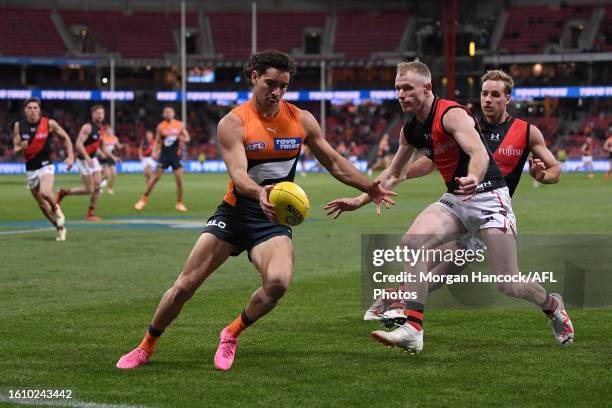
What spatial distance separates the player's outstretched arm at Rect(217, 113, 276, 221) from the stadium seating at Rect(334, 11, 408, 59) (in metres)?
66.3

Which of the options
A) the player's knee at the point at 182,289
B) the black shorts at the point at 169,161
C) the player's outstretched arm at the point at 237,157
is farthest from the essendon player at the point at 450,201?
the black shorts at the point at 169,161

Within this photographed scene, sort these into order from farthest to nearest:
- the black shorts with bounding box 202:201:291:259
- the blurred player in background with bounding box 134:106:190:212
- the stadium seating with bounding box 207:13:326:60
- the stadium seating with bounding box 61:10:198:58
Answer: the stadium seating with bounding box 207:13:326:60
the stadium seating with bounding box 61:10:198:58
the blurred player in background with bounding box 134:106:190:212
the black shorts with bounding box 202:201:291:259

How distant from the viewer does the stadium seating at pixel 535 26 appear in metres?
71.6

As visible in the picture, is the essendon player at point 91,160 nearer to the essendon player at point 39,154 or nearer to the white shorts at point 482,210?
the essendon player at point 39,154

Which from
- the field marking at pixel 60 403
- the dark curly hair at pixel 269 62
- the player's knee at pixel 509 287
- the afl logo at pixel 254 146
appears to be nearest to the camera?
the field marking at pixel 60 403

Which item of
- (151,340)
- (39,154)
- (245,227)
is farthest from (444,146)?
(39,154)

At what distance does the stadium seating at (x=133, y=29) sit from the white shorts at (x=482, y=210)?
6458 centimetres

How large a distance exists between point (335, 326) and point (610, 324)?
250 cm

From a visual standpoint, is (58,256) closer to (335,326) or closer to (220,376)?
(335,326)

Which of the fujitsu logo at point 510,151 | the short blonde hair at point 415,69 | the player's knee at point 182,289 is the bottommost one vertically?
the player's knee at point 182,289

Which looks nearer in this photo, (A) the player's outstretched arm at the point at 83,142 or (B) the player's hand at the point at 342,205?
(B) the player's hand at the point at 342,205

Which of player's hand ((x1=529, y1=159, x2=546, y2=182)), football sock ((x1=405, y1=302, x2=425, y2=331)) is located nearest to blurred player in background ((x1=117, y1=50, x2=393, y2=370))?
football sock ((x1=405, y1=302, x2=425, y2=331))

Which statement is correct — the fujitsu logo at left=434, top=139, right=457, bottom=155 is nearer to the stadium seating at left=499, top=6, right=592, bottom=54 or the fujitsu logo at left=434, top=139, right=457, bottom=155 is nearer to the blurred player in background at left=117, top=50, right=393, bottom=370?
the blurred player in background at left=117, top=50, right=393, bottom=370

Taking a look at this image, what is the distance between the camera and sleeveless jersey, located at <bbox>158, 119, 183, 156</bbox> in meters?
25.8
